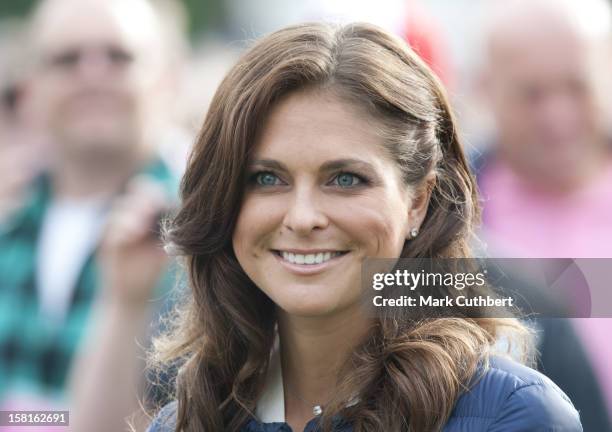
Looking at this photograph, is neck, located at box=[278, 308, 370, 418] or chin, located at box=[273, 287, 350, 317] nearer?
chin, located at box=[273, 287, 350, 317]

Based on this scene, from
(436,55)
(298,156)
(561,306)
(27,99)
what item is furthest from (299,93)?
(27,99)

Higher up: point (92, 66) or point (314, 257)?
point (92, 66)

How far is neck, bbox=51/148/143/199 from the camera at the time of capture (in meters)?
4.88

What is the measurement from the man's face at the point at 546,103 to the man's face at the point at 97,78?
→ 1442mm

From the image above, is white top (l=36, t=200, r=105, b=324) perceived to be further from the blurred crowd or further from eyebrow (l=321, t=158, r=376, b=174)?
eyebrow (l=321, t=158, r=376, b=174)

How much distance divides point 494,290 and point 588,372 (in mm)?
542

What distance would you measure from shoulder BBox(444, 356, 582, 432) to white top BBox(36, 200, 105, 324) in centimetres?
→ 219

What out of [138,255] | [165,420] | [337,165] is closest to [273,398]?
[165,420]

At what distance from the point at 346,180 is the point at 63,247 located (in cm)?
220

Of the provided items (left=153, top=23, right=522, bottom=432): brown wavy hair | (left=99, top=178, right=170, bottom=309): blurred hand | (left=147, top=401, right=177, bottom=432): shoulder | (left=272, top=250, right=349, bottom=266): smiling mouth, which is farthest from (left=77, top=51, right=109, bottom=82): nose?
(left=272, top=250, right=349, bottom=266): smiling mouth

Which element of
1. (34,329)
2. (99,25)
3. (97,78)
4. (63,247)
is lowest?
(34,329)

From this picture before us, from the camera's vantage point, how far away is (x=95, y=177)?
491cm

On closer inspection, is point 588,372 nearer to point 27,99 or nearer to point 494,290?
point 494,290

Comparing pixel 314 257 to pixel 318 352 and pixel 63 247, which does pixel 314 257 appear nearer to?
pixel 318 352
